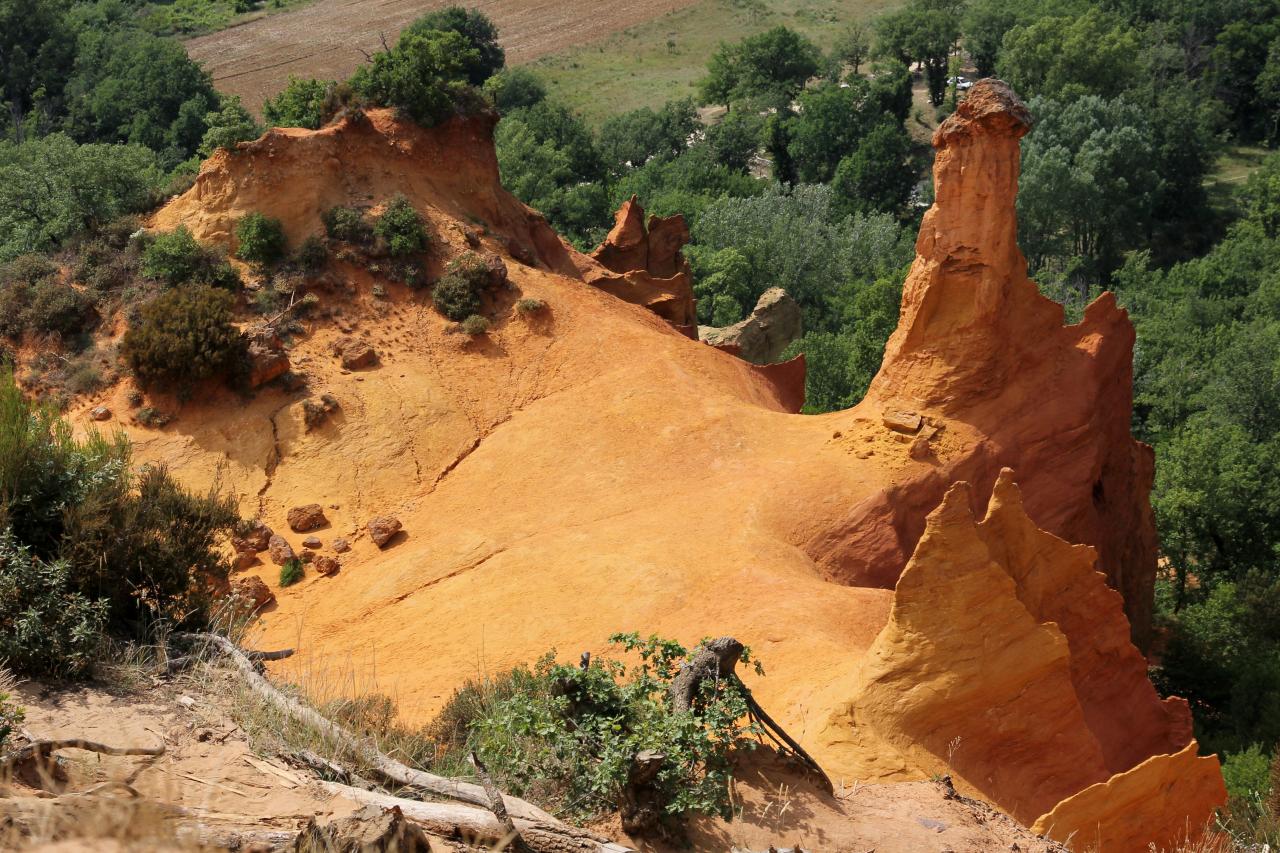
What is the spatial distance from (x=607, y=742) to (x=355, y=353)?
14803 mm

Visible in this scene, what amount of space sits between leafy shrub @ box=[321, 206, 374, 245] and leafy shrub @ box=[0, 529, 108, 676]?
14436mm

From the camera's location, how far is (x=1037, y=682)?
1300cm

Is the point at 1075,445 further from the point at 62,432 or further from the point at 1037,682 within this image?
the point at 62,432

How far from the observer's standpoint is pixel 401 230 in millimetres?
25078

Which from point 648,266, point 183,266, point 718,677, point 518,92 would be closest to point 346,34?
point 518,92

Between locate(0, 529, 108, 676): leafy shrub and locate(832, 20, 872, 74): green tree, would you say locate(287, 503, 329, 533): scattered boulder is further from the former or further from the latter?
locate(832, 20, 872, 74): green tree

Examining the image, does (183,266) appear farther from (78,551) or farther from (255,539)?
(78,551)

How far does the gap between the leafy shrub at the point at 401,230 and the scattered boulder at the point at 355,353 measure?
2.18 m

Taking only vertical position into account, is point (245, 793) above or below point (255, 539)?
above

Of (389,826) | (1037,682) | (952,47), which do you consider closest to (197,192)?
(1037,682)

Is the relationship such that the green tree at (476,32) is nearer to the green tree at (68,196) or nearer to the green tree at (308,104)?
the green tree at (308,104)

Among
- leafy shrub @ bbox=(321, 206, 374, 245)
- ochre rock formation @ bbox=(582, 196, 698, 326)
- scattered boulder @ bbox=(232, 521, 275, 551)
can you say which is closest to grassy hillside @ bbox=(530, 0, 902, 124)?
ochre rock formation @ bbox=(582, 196, 698, 326)

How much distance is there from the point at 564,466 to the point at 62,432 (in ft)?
29.4

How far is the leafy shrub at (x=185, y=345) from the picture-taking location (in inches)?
875
